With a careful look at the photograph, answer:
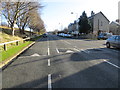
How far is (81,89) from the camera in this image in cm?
435

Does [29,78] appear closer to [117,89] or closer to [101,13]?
[117,89]

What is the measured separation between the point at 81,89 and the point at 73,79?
38.7 inches

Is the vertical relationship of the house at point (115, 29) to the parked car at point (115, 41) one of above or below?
above

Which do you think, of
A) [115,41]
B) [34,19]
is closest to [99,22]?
[34,19]

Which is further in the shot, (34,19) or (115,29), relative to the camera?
(115,29)

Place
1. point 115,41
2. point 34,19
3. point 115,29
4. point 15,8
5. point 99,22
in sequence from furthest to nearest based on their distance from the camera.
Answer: point 115,29
point 99,22
point 34,19
point 15,8
point 115,41

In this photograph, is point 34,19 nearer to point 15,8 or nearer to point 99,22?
point 15,8

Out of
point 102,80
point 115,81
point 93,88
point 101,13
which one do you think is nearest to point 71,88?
point 93,88

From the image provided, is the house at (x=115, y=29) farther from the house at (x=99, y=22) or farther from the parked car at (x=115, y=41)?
the parked car at (x=115, y=41)

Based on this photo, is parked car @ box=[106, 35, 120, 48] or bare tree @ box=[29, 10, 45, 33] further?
bare tree @ box=[29, 10, 45, 33]

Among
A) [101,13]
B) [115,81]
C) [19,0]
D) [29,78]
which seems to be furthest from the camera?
[101,13]

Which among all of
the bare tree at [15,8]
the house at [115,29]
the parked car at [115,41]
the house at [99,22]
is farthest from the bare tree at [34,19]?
the house at [115,29]

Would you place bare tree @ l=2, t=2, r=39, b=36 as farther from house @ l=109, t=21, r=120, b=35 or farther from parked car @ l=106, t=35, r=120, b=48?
house @ l=109, t=21, r=120, b=35

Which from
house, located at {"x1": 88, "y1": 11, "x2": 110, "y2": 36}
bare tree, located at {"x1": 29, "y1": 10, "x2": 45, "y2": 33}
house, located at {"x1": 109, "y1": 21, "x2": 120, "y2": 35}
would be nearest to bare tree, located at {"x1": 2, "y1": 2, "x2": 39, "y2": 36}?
bare tree, located at {"x1": 29, "y1": 10, "x2": 45, "y2": 33}
